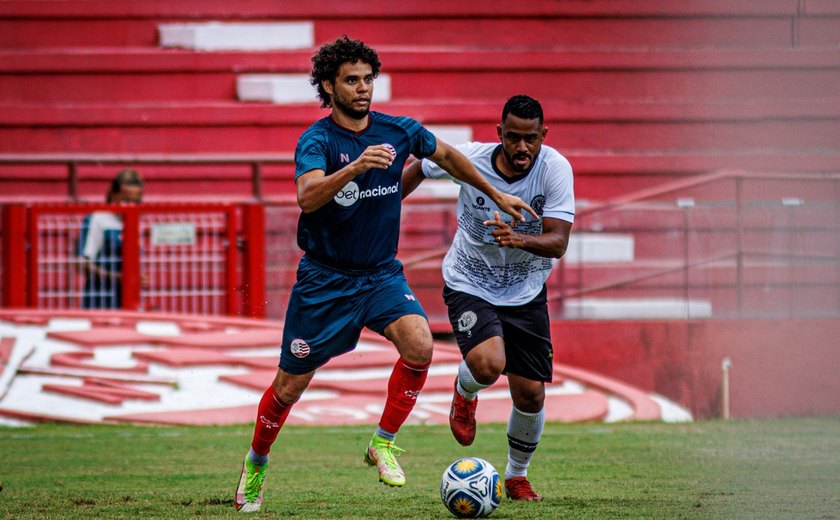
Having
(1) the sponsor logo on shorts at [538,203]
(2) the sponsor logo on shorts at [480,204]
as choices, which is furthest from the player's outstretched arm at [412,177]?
(1) the sponsor logo on shorts at [538,203]

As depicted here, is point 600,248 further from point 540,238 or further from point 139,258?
point 540,238

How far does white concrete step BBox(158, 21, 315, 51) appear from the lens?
1638cm

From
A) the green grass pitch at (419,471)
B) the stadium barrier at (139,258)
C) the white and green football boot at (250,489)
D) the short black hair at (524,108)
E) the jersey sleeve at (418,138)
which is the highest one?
the short black hair at (524,108)

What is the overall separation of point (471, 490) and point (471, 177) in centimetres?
153

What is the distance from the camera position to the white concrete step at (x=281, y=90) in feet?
52.6

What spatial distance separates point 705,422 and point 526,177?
5.01m

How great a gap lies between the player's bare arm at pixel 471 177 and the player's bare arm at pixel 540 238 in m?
0.07

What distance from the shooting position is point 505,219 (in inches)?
269

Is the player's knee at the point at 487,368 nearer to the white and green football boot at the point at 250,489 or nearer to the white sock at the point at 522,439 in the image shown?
the white sock at the point at 522,439

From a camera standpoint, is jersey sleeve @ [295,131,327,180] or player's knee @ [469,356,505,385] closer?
jersey sleeve @ [295,131,327,180]

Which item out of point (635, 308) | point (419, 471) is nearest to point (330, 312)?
point (419, 471)

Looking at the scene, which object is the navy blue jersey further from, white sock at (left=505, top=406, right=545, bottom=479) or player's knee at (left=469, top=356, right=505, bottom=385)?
white sock at (left=505, top=406, right=545, bottom=479)

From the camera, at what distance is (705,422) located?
36.3 ft

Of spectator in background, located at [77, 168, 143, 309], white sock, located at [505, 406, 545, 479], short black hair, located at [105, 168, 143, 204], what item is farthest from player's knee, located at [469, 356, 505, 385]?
short black hair, located at [105, 168, 143, 204]
